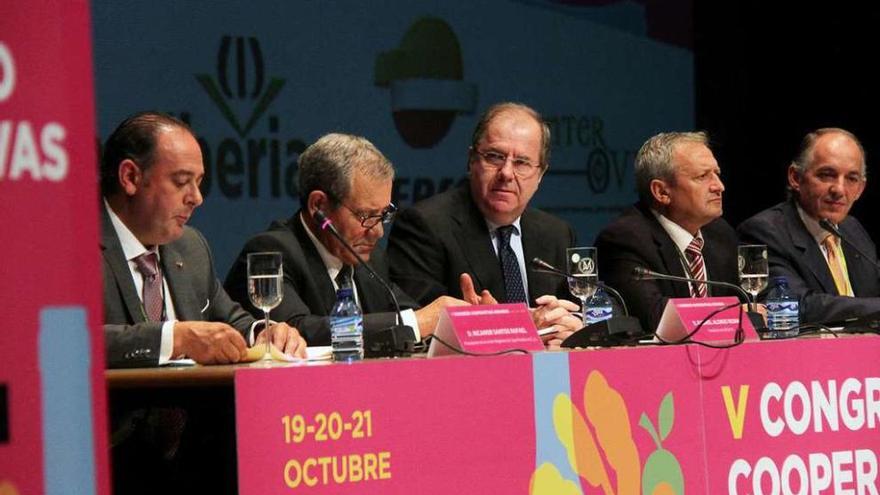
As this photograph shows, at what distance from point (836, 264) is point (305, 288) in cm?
244

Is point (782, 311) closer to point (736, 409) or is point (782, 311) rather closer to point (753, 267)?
point (753, 267)

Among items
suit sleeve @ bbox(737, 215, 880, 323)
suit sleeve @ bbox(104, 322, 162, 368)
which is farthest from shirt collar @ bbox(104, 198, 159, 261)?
suit sleeve @ bbox(737, 215, 880, 323)

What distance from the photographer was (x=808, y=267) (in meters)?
5.39

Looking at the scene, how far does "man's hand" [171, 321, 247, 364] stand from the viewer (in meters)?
2.96

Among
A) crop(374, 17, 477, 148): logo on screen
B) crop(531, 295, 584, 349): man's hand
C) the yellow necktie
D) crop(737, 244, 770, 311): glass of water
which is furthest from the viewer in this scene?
crop(374, 17, 477, 148): logo on screen

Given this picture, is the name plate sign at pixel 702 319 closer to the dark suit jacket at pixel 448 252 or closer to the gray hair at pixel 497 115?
the dark suit jacket at pixel 448 252

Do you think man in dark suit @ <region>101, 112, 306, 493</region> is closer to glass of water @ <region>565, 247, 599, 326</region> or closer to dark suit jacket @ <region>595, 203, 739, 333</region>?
glass of water @ <region>565, 247, 599, 326</region>

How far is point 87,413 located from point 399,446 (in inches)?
56.4

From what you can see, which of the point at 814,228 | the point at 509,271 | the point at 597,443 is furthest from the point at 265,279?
the point at 814,228

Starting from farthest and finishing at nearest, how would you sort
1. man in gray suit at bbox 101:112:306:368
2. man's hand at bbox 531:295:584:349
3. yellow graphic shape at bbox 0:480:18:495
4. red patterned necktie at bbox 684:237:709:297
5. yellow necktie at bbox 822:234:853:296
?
yellow necktie at bbox 822:234:853:296
red patterned necktie at bbox 684:237:709:297
man's hand at bbox 531:295:584:349
man in gray suit at bbox 101:112:306:368
yellow graphic shape at bbox 0:480:18:495

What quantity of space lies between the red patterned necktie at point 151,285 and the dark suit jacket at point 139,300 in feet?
0.15

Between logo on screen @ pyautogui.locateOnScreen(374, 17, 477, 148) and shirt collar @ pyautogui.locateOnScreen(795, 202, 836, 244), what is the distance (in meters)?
→ 1.45

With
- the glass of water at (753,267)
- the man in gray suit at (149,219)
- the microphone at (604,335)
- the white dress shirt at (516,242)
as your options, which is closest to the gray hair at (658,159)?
the white dress shirt at (516,242)

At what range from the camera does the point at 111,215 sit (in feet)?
11.9
